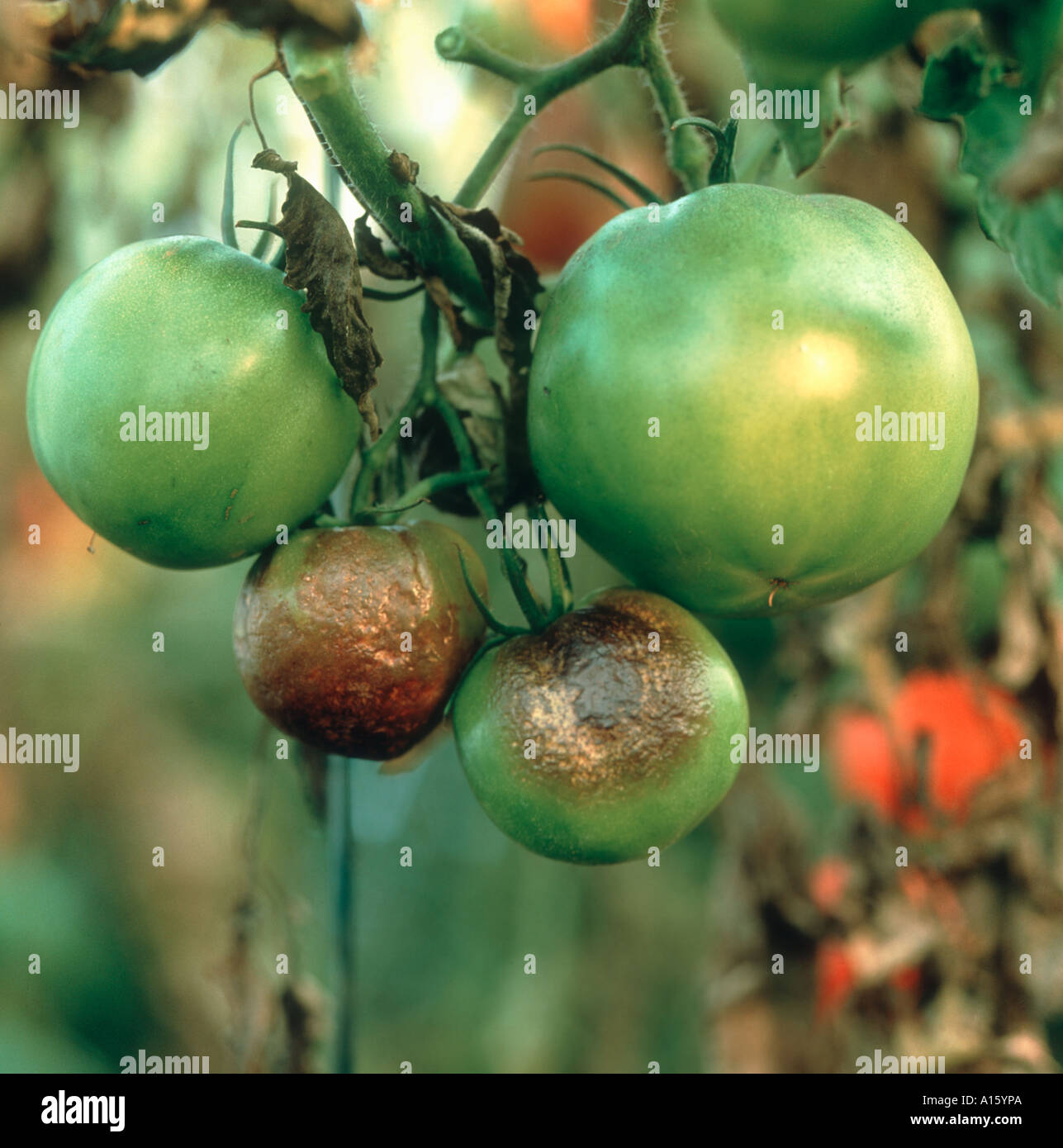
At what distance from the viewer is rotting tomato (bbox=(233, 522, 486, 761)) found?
0.76m

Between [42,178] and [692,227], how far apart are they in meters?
1.16

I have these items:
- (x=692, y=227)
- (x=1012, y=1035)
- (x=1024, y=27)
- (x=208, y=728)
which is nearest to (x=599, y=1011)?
(x=1012, y=1035)

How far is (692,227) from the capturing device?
711 mm

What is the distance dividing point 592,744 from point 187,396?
37 cm

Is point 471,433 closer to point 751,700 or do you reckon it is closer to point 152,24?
point 152,24

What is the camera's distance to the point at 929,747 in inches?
56.2

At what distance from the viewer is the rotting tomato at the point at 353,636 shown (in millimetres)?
760

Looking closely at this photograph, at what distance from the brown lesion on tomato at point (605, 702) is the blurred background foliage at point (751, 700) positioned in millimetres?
262

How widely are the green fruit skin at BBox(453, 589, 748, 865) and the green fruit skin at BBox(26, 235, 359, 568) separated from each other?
0.72 feet

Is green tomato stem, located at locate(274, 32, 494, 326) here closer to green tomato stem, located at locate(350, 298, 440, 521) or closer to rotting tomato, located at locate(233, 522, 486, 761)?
green tomato stem, located at locate(350, 298, 440, 521)

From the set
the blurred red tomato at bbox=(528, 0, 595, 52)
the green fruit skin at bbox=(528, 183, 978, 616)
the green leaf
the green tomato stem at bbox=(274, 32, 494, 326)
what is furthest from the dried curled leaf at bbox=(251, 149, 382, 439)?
the blurred red tomato at bbox=(528, 0, 595, 52)

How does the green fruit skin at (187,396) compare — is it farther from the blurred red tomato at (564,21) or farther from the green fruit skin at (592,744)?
the blurred red tomato at (564,21)
